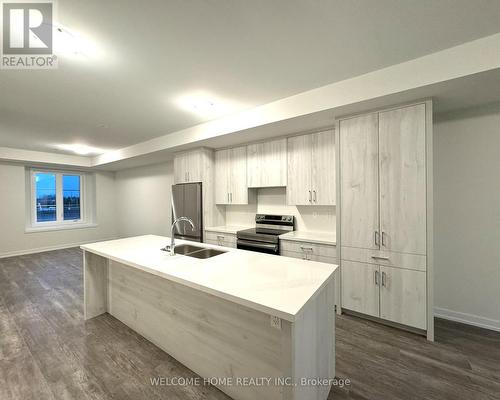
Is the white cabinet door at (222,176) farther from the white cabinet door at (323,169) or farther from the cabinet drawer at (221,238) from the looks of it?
the white cabinet door at (323,169)

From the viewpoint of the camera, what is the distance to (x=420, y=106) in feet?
7.17

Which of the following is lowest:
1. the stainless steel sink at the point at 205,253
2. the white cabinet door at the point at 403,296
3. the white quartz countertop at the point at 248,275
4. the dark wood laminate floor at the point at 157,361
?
the dark wood laminate floor at the point at 157,361

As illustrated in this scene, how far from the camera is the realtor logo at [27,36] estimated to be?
→ 142 cm

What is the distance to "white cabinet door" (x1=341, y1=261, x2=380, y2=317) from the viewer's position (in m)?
2.45

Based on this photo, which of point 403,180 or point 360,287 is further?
point 360,287

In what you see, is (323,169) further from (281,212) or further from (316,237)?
(281,212)

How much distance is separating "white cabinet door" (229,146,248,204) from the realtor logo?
254 cm

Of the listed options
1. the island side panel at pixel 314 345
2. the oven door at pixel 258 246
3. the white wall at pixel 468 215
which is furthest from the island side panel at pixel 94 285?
the white wall at pixel 468 215

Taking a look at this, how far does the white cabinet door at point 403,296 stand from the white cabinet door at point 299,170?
1334 millimetres

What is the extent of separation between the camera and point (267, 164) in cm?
362

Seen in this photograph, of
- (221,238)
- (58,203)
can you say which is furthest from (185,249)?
(58,203)

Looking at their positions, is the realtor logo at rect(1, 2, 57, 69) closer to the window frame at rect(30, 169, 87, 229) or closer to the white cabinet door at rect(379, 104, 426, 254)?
the white cabinet door at rect(379, 104, 426, 254)

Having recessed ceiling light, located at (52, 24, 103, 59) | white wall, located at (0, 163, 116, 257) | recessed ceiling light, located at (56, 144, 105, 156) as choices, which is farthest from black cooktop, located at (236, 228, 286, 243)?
white wall, located at (0, 163, 116, 257)

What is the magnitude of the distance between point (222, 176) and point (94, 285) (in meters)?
2.51
